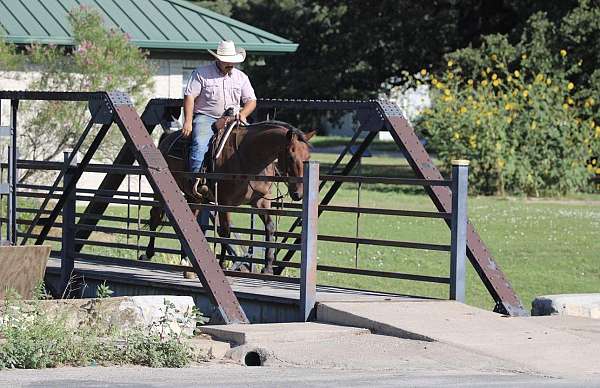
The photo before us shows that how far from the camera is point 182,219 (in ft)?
41.5

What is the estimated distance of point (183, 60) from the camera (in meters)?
28.9

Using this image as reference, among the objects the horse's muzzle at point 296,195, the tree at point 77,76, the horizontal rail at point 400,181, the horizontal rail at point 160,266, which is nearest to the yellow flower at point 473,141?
the tree at point 77,76

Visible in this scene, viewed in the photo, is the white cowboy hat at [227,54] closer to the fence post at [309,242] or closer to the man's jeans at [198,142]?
the man's jeans at [198,142]

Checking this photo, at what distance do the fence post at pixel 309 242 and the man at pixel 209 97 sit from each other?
8.92ft

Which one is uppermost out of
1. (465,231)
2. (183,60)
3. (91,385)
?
(183,60)

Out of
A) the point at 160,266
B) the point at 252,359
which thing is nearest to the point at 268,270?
the point at 160,266

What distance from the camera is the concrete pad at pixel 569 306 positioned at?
41.6ft

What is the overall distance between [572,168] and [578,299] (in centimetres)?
2213

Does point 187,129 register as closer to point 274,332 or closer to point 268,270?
point 268,270

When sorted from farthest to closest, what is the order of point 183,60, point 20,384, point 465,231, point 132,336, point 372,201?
point 372,201
point 183,60
point 465,231
point 132,336
point 20,384

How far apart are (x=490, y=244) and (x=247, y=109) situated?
29.5ft

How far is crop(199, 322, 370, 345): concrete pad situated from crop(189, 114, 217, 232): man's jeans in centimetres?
354

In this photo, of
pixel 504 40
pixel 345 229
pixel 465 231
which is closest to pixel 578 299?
pixel 465 231

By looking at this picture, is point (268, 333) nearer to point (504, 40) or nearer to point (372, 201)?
point (372, 201)
